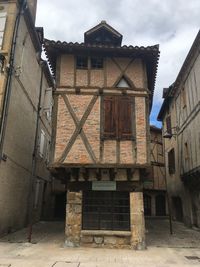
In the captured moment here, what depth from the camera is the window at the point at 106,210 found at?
8.71 meters

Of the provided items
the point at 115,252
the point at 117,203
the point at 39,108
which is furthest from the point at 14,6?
the point at 115,252

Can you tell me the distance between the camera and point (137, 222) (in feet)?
28.0

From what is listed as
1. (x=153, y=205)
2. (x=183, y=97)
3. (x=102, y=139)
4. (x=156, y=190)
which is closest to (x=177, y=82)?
(x=183, y=97)

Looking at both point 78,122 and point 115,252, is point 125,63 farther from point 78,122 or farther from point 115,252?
point 115,252

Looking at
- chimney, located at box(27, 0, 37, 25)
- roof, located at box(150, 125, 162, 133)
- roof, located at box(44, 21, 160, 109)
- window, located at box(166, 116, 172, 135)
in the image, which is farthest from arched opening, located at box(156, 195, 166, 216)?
chimney, located at box(27, 0, 37, 25)

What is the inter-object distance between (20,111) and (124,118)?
5250 mm

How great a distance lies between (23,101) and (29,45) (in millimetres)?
2939

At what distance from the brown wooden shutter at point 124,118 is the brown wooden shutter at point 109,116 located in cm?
19

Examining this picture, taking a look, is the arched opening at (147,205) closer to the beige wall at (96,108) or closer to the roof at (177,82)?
the roof at (177,82)

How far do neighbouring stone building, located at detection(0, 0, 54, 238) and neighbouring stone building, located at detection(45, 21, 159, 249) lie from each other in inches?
81.6

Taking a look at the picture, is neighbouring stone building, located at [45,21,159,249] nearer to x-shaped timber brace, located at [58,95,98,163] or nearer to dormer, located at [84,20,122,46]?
x-shaped timber brace, located at [58,95,98,163]

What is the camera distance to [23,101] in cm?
1247

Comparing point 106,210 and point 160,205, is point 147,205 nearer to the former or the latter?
point 160,205

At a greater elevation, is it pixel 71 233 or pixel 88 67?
pixel 88 67
